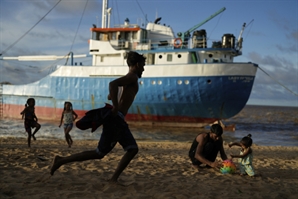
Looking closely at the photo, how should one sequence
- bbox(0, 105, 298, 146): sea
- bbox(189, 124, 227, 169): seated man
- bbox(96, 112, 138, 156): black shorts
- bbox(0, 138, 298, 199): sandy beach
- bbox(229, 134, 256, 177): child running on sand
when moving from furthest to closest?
1. bbox(0, 105, 298, 146): sea
2. bbox(189, 124, 227, 169): seated man
3. bbox(229, 134, 256, 177): child running on sand
4. bbox(96, 112, 138, 156): black shorts
5. bbox(0, 138, 298, 199): sandy beach

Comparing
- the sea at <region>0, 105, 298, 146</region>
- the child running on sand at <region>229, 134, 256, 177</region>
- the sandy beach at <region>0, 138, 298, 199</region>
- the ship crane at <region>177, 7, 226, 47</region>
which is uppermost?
the ship crane at <region>177, 7, 226, 47</region>

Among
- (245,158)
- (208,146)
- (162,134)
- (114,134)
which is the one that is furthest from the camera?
(162,134)

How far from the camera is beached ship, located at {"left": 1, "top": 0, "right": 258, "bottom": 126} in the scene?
60.8ft

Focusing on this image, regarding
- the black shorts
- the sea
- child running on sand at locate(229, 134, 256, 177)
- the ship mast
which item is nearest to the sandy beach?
child running on sand at locate(229, 134, 256, 177)

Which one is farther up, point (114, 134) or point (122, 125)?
point (122, 125)

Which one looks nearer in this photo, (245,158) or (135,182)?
(135,182)

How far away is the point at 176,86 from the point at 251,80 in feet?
14.4

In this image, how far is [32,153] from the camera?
6.88 metres

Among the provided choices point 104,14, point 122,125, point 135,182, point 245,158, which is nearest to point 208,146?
point 245,158

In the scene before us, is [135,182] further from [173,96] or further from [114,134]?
[173,96]

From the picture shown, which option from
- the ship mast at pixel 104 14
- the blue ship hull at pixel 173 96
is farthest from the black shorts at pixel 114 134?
the ship mast at pixel 104 14

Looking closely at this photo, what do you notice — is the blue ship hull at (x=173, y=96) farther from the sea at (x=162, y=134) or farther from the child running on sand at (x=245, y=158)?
the child running on sand at (x=245, y=158)

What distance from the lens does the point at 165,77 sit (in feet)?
63.0

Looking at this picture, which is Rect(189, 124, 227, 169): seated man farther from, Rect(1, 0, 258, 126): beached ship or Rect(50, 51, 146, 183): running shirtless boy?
Rect(1, 0, 258, 126): beached ship
